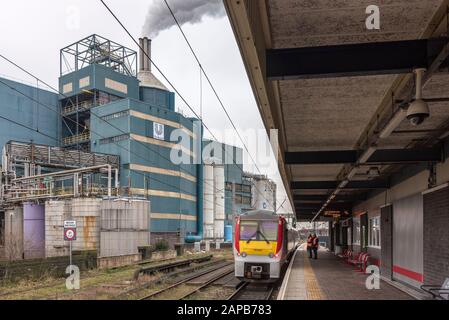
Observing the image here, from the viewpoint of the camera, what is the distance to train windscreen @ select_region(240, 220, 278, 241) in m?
16.9

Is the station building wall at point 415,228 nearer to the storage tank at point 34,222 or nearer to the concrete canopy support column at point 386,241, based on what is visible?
the concrete canopy support column at point 386,241

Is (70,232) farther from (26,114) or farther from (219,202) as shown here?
(219,202)

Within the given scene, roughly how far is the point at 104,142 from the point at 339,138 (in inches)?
1688

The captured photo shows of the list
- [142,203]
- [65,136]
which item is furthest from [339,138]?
[65,136]

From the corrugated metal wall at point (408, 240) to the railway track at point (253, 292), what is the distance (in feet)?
14.4

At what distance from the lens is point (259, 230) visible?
671 inches

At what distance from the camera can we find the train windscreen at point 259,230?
1689cm

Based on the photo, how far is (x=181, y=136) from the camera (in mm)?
57594

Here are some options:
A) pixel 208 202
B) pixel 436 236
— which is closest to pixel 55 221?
pixel 436 236

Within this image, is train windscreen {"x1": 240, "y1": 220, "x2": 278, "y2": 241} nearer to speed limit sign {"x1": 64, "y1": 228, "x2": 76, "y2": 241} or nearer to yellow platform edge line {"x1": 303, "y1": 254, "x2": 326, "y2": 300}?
yellow platform edge line {"x1": 303, "y1": 254, "x2": 326, "y2": 300}

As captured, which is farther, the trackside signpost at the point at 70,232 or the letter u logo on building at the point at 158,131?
the letter u logo on building at the point at 158,131

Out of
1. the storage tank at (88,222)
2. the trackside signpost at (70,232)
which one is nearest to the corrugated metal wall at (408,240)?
the trackside signpost at (70,232)

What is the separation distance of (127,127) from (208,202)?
21.0m
